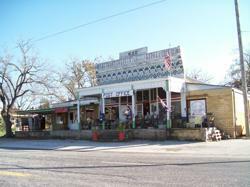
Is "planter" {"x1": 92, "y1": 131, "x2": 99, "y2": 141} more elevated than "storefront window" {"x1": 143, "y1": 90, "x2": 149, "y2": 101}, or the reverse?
"storefront window" {"x1": 143, "y1": 90, "x2": 149, "y2": 101}

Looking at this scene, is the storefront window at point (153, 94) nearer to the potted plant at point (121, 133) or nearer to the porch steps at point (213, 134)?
the potted plant at point (121, 133)

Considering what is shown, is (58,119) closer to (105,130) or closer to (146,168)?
(105,130)

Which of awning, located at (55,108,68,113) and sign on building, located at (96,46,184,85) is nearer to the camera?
sign on building, located at (96,46,184,85)

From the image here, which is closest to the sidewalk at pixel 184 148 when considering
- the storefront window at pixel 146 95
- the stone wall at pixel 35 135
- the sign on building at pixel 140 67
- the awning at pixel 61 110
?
the sign on building at pixel 140 67

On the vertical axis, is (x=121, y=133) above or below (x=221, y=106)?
below

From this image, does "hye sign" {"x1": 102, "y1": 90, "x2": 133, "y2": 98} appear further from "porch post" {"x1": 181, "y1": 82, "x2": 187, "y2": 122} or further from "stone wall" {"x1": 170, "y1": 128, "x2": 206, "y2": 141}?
"stone wall" {"x1": 170, "y1": 128, "x2": 206, "y2": 141}

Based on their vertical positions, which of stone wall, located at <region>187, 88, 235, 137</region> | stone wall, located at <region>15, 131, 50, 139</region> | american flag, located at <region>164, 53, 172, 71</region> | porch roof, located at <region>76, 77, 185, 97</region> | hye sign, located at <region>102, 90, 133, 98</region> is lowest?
stone wall, located at <region>15, 131, 50, 139</region>

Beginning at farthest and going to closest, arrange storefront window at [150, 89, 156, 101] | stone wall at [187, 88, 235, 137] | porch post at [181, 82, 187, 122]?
storefront window at [150, 89, 156, 101] < porch post at [181, 82, 187, 122] < stone wall at [187, 88, 235, 137]

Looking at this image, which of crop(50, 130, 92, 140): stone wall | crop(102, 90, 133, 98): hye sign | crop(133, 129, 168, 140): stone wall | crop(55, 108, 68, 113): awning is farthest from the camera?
crop(55, 108, 68, 113): awning

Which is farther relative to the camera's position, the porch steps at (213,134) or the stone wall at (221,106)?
the stone wall at (221,106)

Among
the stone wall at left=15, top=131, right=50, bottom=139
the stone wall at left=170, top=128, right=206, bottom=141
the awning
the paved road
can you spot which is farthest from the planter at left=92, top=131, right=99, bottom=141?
the paved road

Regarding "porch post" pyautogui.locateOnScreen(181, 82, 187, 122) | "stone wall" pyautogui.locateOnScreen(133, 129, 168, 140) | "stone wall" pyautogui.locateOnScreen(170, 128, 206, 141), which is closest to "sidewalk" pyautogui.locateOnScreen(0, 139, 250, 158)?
"stone wall" pyautogui.locateOnScreen(170, 128, 206, 141)

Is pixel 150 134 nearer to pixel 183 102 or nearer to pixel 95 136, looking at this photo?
pixel 183 102

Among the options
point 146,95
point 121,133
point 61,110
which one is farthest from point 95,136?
point 61,110
